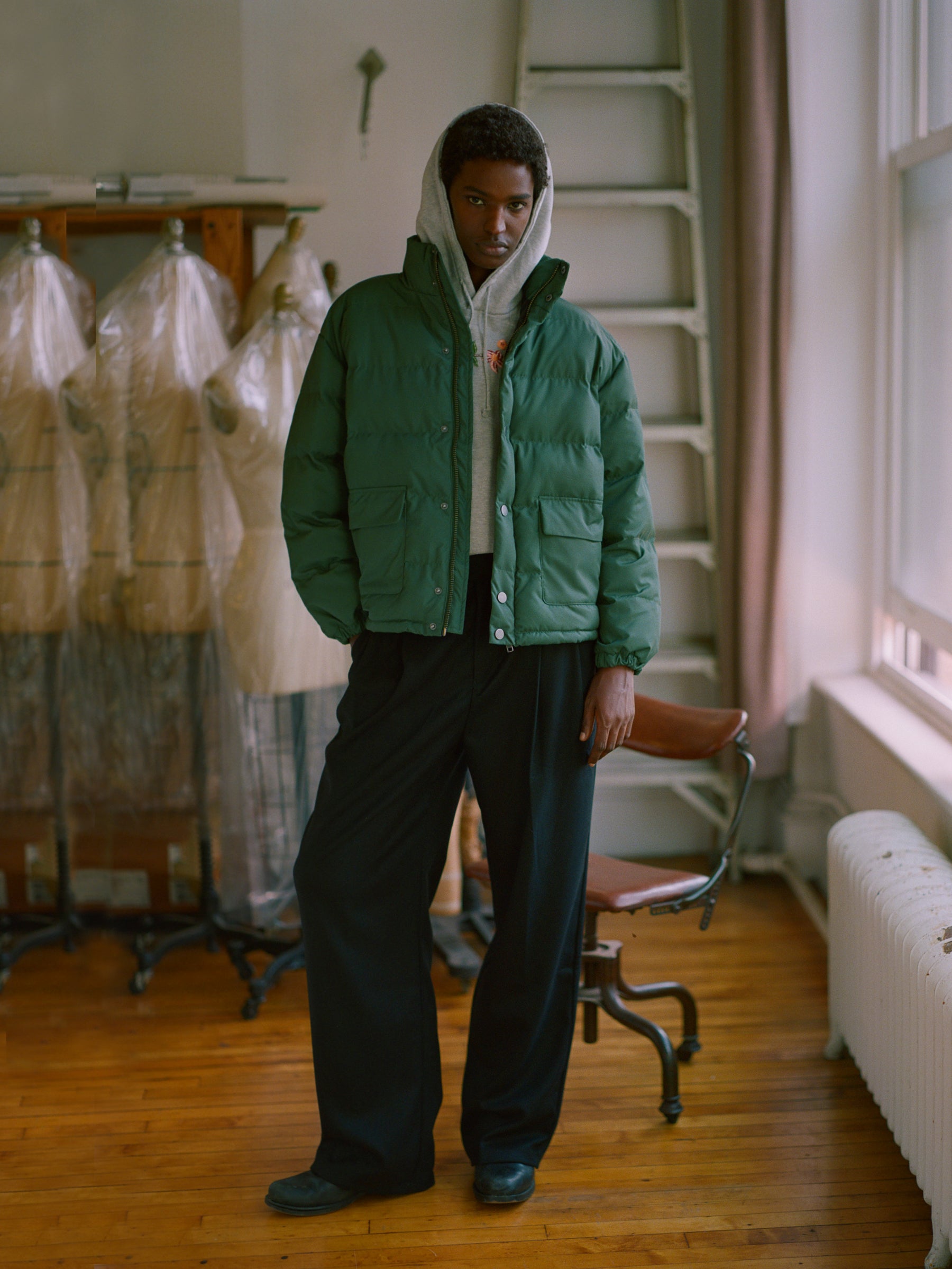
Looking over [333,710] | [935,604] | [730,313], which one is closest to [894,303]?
[730,313]

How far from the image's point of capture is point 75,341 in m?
2.82

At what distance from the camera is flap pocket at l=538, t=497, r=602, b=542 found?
71.6 inches

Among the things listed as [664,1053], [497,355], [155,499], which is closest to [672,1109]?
[664,1053]

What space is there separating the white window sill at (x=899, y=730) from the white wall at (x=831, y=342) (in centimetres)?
13

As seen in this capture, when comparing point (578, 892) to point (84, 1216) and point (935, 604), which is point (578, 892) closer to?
point (84, 1216)

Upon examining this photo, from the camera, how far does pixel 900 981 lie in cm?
194

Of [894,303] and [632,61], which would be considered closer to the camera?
[894,303]

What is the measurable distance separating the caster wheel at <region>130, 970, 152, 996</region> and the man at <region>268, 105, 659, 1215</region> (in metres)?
0.92

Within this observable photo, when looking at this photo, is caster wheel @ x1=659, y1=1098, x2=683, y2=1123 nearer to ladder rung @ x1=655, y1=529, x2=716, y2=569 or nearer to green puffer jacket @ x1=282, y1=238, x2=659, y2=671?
green puffer jacket @ x1=282, y1=238, x2=659, y2=671

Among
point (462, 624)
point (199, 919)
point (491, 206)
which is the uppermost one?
point (491, 206)

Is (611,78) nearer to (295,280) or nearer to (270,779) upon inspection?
(295,280)

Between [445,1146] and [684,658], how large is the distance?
61.2 inches

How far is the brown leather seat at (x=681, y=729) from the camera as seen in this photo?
232 cm

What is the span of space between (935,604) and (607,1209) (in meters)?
1.57
